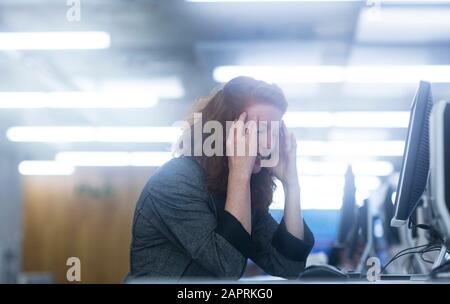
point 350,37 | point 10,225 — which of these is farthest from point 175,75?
point 10,225

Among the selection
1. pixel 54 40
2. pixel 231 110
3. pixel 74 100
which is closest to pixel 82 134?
pixel 74 100

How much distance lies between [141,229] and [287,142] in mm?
316

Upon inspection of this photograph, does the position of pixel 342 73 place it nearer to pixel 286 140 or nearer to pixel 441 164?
pixel 286 140

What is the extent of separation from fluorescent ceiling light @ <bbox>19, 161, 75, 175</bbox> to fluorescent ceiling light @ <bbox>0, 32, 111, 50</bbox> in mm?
3755

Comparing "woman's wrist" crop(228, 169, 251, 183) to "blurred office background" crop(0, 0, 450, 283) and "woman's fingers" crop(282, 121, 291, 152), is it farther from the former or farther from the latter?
"blurred office background" crop(0, 0, 450, 283)

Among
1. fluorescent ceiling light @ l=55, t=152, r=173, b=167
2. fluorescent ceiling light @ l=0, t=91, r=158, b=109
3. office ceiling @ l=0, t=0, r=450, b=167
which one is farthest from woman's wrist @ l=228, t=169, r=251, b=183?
fluorescent ceiling light @ l=55, t=152, r=173, b=167

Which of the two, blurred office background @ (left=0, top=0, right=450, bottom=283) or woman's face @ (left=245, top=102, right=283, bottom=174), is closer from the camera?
woman's face @ (left=245, top=102, right=283, bottom=174)

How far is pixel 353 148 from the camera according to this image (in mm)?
6973

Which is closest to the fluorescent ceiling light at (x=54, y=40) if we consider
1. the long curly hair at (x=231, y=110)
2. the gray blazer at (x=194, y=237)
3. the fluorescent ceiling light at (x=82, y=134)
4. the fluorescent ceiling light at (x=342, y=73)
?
the fluorescent ceiling light at (x=342, y=73)

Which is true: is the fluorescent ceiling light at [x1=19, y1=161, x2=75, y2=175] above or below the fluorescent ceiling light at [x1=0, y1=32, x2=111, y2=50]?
below

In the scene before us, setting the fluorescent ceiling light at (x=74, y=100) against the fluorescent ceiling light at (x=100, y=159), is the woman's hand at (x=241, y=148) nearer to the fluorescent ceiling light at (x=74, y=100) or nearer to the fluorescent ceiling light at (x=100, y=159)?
the fluorescent ceiling light at (x=74, y=100)

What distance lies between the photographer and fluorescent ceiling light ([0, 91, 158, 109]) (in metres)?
5.66
